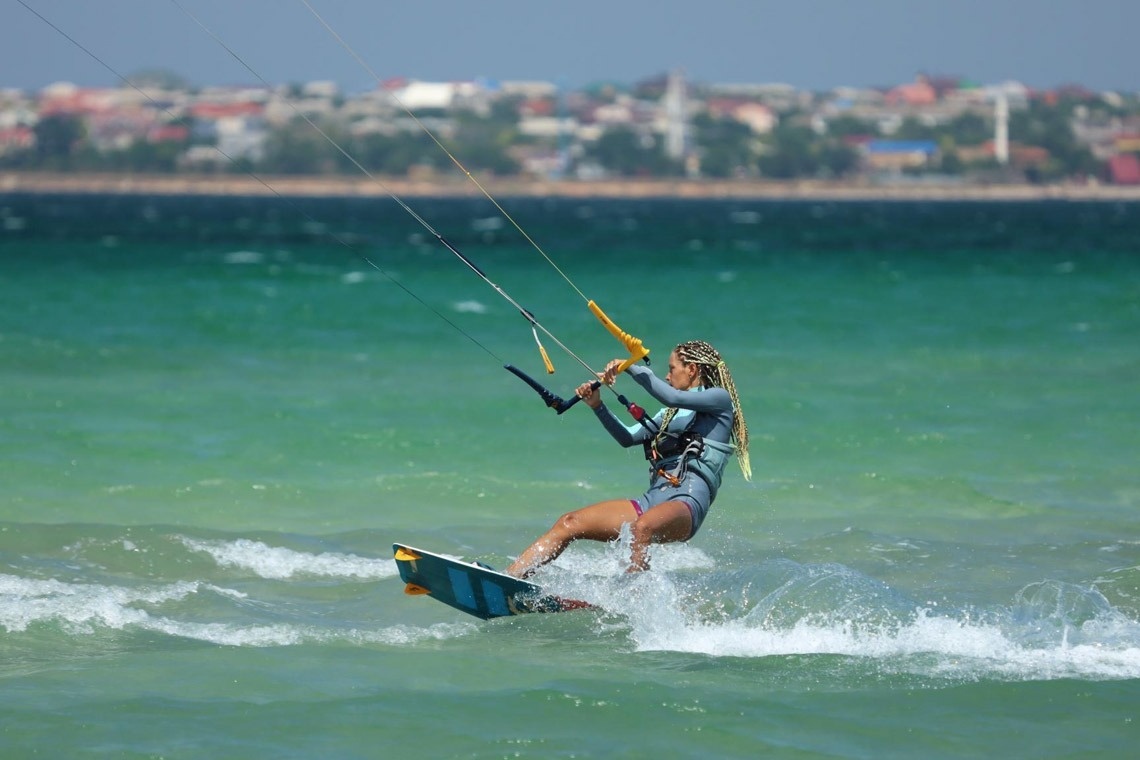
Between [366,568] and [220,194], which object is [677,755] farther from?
[220,194]

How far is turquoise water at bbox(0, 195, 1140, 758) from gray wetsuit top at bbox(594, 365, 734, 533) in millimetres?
468

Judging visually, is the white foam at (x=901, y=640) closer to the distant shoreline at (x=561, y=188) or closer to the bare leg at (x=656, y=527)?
the bare leg at (x=656, y=527)

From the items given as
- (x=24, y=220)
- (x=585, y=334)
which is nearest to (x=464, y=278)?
(x=585, y=334)

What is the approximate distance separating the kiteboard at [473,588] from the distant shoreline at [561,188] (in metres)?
175

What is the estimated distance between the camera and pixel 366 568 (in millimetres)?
10312

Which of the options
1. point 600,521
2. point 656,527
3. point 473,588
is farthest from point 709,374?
point 473,588

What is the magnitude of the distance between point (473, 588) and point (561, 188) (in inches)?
7126

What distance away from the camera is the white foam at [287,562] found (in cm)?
1016

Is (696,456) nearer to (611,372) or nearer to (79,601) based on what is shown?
(611,372)

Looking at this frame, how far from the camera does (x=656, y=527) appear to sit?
A: 28.0 ft

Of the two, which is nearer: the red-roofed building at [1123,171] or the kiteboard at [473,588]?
the kiteboard at [473,588]

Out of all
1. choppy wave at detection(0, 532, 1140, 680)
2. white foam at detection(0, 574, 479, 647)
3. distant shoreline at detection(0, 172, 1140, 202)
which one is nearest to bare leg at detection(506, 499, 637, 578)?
choppy wave at detection(0, 532, 1140, 680)

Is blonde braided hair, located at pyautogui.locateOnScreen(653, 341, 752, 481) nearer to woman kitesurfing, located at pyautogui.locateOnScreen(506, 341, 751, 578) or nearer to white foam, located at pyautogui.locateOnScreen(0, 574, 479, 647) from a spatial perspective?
woman kitesurfing, located at pyautogui.locateOnScreen(506, 341, 751, 578)

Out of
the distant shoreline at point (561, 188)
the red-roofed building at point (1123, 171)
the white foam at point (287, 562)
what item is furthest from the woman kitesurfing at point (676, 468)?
the red-roofed building at point (1123, 171)
